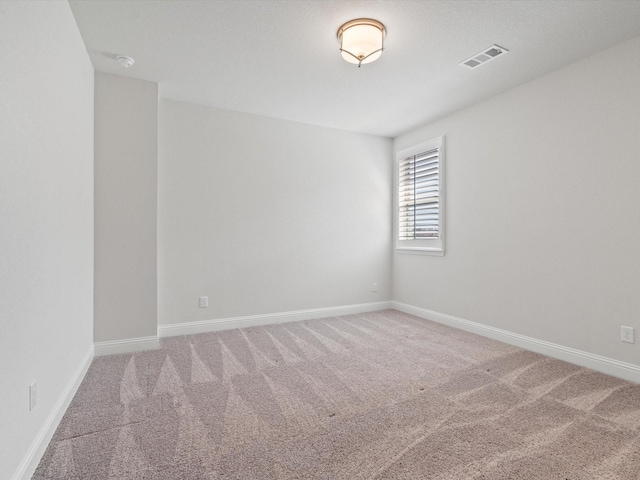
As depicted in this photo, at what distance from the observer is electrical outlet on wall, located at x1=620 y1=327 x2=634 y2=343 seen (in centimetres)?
256

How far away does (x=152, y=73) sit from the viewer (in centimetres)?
315

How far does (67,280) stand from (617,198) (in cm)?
413

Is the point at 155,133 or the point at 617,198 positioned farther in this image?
the point at 155,133

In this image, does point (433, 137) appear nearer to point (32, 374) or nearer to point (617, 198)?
point (617, 198)

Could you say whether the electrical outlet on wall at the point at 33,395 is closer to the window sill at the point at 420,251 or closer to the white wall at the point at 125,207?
the white wall at the point at 125,207

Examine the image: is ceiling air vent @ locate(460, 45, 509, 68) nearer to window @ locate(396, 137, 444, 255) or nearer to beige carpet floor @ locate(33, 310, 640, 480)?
window @ locate(396, 137, 444, 255)

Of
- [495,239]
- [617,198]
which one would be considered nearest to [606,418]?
[617,198]

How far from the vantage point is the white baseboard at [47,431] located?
4.77 feet

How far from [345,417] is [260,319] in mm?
2372

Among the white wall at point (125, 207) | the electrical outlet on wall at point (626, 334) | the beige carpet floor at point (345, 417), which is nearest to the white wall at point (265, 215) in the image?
the white wall at point (125, 207)

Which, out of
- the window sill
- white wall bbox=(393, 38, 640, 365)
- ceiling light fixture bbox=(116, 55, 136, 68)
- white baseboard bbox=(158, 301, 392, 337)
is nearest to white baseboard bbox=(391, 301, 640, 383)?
white wall bbox=(393, 38, 640, 365)

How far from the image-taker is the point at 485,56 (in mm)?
2807

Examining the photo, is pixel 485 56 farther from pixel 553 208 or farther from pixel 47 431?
pixel 47 431

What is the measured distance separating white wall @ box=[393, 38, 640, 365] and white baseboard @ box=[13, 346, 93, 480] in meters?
3.83
